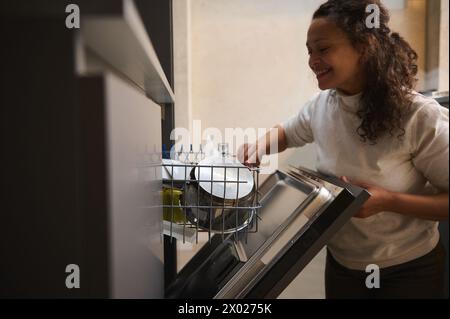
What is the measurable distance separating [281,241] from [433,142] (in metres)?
0.33

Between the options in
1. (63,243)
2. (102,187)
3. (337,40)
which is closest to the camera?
(102,187)

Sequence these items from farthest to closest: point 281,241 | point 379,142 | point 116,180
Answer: point 379,142 → point 281,241 → point 116,180

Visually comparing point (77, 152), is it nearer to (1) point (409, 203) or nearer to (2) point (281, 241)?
(2) point (281, 241)

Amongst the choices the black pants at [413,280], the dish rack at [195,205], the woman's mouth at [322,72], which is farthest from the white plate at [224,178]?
the black pants at [413,280]

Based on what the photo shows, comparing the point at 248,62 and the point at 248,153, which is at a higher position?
the point at 248,62

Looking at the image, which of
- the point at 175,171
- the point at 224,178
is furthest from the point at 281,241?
the point at 175,171

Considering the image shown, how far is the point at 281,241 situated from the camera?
512mm

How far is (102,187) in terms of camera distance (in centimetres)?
25

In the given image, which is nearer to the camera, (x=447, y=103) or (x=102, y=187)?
(x=102, y=187)

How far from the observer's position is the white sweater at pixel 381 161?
0.58 m
